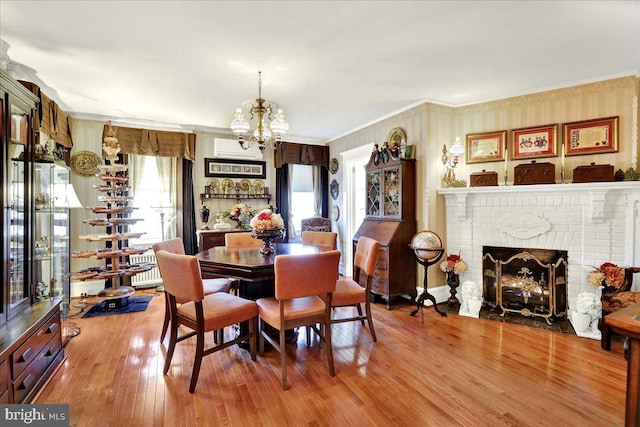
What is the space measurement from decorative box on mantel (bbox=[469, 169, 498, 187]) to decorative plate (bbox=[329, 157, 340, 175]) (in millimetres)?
2570

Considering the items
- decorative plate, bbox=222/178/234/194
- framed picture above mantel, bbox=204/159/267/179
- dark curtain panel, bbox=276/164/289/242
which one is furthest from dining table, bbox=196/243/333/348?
dark curtain panel, bbox=276/164/289/242

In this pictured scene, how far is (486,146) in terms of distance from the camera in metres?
3.75

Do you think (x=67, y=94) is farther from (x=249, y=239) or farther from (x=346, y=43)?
(x=346, y=43)

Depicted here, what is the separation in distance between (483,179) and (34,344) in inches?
177

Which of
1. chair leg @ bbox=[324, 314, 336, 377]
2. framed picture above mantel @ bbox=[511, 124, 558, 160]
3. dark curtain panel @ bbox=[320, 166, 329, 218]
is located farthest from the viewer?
dark curtain panel @ bbox=[320, 166, 329, 218]

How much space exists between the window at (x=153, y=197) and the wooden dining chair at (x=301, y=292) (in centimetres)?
312

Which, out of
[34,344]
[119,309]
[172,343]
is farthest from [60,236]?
[172,343]

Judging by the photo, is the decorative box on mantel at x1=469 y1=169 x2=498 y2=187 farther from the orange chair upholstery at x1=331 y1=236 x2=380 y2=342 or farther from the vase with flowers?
the orange chair upholstery at x1=331 y1=236 x2=380 y2=342

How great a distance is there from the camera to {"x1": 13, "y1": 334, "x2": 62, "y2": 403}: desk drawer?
1.81m

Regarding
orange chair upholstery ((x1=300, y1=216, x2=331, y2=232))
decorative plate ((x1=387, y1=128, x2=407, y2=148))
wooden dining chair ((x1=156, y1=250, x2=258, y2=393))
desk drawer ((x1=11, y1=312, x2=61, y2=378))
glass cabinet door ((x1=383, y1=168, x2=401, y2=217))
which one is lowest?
desk drawer ((x1=11, y1=312, x2=61, y2=378))

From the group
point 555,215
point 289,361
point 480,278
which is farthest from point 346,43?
point 480,278

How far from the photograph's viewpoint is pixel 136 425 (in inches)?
68.2

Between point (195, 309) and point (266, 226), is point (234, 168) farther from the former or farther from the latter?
point (195, 309)

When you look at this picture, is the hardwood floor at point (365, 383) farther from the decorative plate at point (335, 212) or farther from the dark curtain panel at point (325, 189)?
the dark curtain panel at point (325, 189)
